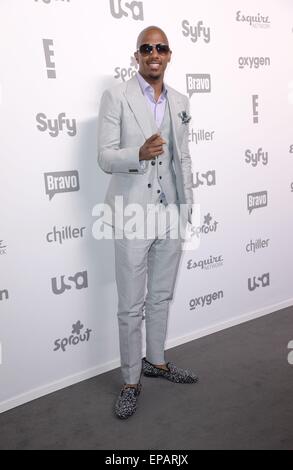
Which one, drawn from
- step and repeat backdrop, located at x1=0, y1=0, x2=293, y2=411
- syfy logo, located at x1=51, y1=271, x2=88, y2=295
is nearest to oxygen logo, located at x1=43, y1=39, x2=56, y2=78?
step and repeat backdrop, located at x1=0, y1=0, x2=293, y2=411

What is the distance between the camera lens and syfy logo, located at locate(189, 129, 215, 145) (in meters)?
3.34

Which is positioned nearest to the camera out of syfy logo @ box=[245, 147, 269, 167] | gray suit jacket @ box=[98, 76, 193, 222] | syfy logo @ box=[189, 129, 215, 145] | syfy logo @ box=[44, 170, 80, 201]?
gray suit jacket @ box=[98, 76, 193, 222]

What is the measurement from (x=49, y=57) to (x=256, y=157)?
1874 mm

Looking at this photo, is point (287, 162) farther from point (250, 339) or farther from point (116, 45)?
point (116, 45)

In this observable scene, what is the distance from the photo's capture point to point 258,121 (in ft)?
12.3

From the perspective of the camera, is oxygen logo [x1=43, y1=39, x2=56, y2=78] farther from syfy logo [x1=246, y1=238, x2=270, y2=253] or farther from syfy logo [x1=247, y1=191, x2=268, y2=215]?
syfy logo [x1=246, y1=238, x2=270, y2=253]

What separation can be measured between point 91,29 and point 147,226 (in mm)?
1197

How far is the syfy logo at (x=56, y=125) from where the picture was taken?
2.64 meters

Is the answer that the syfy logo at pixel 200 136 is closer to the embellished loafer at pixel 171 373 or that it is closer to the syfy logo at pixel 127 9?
the syfy logo at pixel 127 9

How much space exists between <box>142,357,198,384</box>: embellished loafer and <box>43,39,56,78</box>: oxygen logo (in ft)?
6.06

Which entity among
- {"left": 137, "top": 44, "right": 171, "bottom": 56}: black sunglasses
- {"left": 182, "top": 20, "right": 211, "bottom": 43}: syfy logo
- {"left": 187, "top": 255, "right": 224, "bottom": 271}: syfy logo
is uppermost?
{"left": 182, "top": 20, "right": 211, "bottom": 43}: syfy logo

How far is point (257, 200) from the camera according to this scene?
12.7ft

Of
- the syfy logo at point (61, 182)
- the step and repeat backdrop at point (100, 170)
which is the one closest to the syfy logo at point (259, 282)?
the step and repeat backdrop at point (100, 170)
